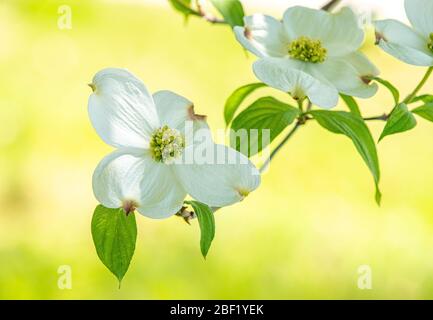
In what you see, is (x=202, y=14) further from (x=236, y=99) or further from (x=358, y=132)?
(x=358, y=132)

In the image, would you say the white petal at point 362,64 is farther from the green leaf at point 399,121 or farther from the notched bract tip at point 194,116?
A: the notched bract tip at point 194,116

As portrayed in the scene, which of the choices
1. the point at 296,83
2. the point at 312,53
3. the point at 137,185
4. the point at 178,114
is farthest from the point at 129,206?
the point at 312,53

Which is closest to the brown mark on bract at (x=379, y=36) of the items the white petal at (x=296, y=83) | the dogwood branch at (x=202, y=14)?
the white petal at (x=296, y=83)

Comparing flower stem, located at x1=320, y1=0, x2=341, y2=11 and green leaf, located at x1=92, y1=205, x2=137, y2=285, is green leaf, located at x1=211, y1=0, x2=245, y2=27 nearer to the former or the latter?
flower stem, located at x1=320, y1=0, x2=341, y2=11

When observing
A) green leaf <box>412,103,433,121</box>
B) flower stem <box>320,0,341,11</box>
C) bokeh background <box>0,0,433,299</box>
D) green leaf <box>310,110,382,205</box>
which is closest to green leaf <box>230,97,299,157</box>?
green leaf <box>310,110,382,205</box>

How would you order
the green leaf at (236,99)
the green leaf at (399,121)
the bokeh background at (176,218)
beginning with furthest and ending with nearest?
the bokeh background at (176,218) → the green leaf at (236,99) → the green leaf at (399,121)
